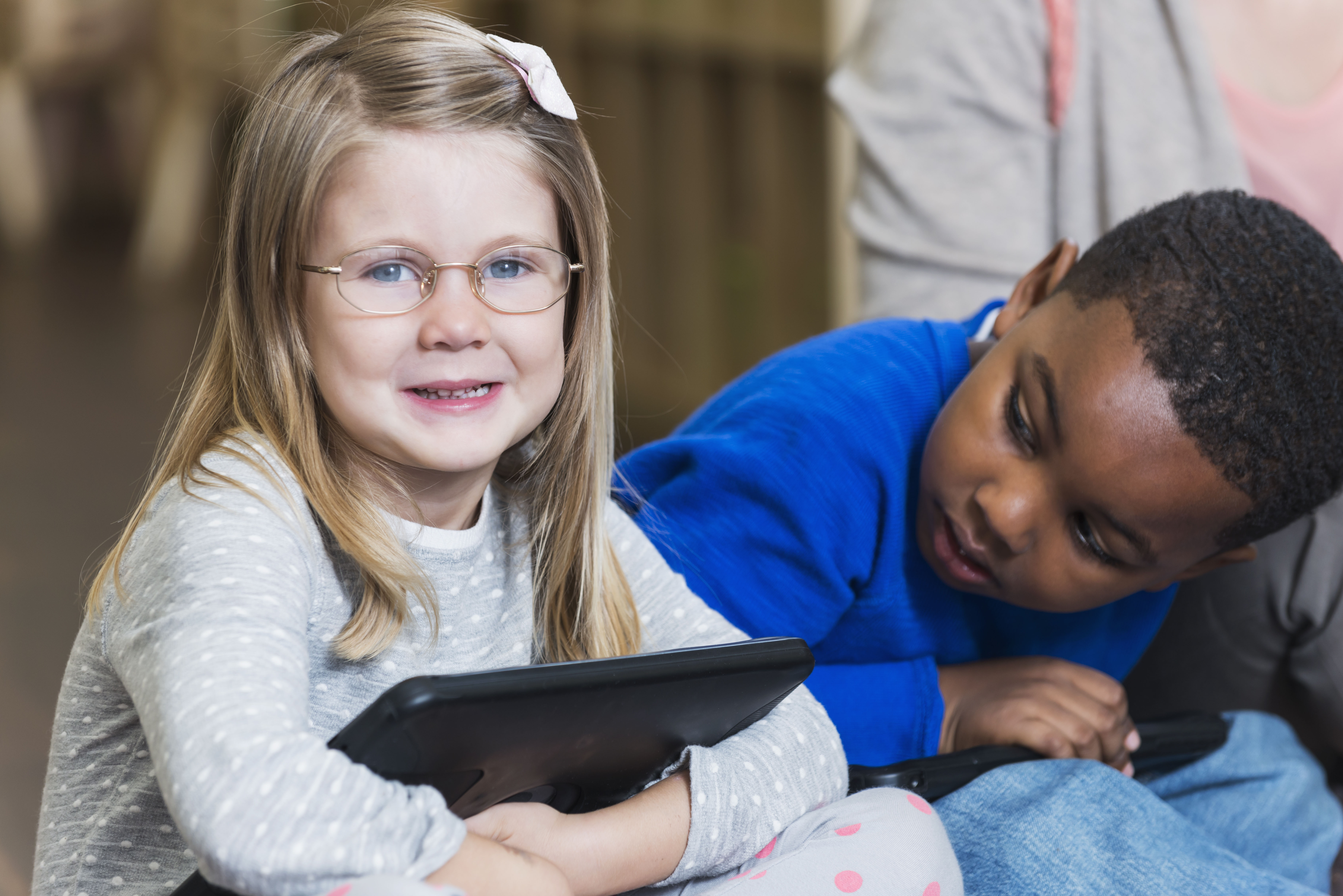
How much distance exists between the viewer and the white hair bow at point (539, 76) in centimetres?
80

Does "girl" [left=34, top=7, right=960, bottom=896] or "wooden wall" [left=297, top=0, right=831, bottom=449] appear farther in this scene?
"wooden wall" [left=297, top=0, right=831, bottom=449]

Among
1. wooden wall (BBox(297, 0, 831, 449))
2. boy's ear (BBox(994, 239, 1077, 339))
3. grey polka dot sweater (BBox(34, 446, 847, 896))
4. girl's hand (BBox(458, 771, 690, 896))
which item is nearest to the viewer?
grey polka dot sweater (BBox(34, 446, 847, 896))

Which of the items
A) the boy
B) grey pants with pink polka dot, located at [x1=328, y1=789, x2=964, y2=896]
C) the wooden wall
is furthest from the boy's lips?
the wooden wall

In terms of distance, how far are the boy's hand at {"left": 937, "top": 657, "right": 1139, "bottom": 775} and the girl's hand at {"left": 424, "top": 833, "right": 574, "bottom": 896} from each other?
0.44 meters

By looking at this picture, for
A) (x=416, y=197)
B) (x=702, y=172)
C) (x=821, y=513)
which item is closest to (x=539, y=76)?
(x=416, y=197)

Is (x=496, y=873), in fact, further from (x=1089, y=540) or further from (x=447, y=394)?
(x=1089, y=540)

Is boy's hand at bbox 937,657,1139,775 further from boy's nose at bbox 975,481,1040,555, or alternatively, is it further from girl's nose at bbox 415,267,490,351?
girl's nose at bbox 415,267,490,351

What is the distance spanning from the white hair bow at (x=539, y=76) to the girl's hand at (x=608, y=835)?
0.41 metres

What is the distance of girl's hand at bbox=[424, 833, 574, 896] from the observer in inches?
24.2

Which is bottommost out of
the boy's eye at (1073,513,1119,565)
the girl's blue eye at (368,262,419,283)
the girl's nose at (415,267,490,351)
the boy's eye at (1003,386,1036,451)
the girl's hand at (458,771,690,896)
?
the girl's hand at (458,771,690,896)

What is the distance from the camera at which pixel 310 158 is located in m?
0.75

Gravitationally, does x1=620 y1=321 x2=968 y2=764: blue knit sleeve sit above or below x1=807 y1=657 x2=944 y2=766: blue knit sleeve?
above

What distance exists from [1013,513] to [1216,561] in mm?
213

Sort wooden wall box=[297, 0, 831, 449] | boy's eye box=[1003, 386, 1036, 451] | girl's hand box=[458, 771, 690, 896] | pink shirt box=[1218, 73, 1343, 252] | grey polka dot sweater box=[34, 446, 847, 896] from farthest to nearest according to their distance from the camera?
wooden wall box=[297, 0, 831, 449] < pink shirt box=[1218, 73, 1343, 252] < boy's eye box=[1003, 386, 1036, 451] < girl's hand box=[458, 771, 690, 896] < grey polka dot sweater box=[34, 446, 847, 896]
